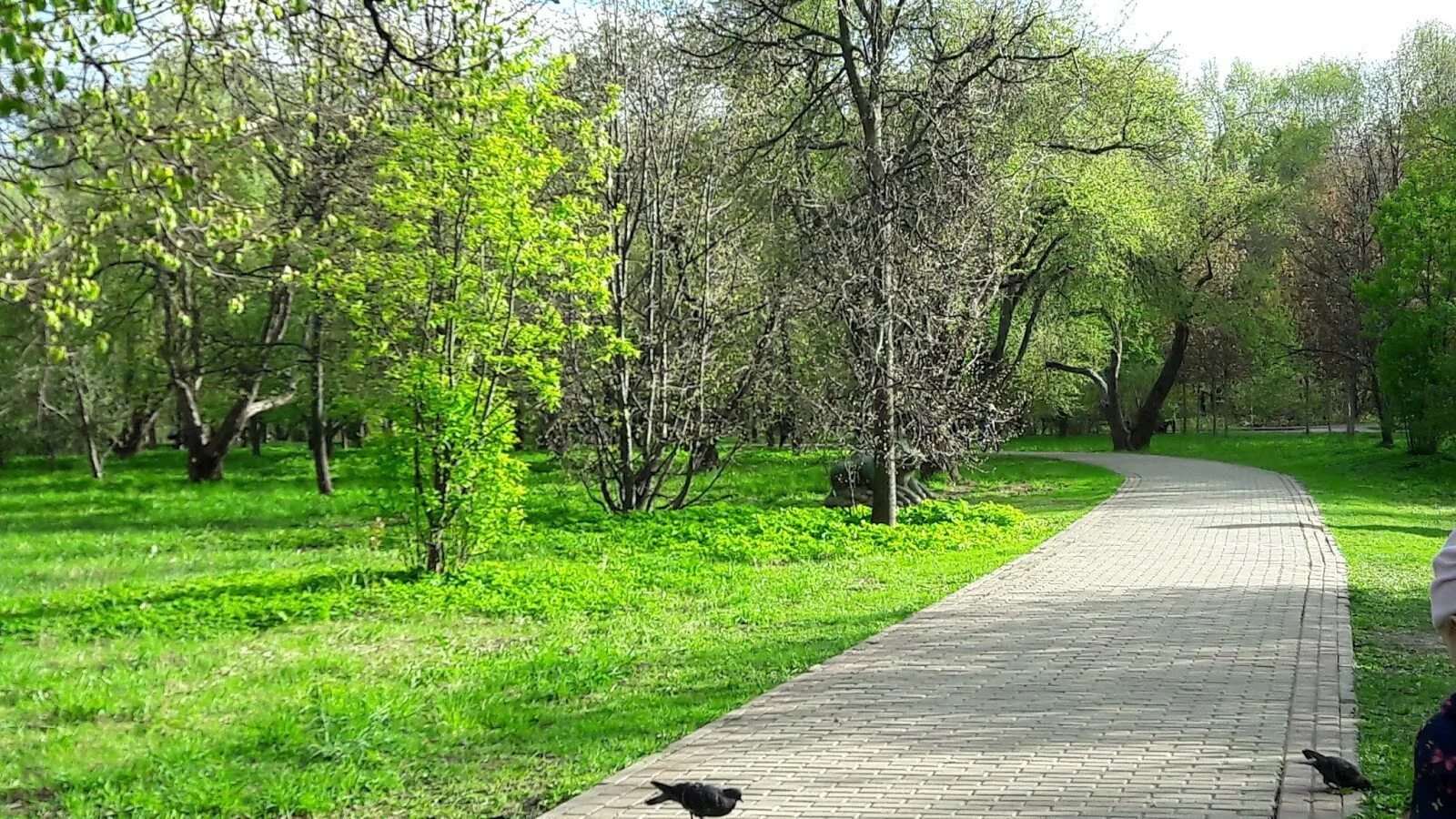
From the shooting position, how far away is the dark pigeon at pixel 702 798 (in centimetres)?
511

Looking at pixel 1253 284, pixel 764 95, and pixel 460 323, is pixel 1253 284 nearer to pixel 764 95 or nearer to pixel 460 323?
pixel 764 95

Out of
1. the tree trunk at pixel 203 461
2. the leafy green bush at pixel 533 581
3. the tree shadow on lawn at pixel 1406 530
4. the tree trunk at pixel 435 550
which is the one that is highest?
the tree trunk at pixel 203 461

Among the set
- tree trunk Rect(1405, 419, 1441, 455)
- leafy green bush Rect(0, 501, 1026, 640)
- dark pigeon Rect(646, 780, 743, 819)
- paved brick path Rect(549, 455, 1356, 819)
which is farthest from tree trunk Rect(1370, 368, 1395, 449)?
dark pigeon Rect(646, 780, 743, 819)

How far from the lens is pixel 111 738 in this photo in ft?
24.3

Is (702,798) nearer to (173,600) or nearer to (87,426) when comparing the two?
(173,600)

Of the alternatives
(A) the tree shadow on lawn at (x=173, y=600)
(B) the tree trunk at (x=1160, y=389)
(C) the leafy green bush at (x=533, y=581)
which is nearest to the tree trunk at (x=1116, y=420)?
(B) the tree trunk at (x=1160, y=389)

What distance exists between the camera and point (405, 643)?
33.9 feet

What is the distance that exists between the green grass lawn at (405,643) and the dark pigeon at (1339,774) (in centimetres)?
341

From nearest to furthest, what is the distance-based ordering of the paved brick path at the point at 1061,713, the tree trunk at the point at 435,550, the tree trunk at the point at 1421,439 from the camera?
the paved brick path at the point at 1061,713
the tree trunk at the point at 435,550
the tree trunk at the point at 1421,439

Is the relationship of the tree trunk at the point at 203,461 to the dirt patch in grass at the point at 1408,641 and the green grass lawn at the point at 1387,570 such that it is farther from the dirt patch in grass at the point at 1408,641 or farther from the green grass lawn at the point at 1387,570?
the dirt patch in grass at the point at 1408,641

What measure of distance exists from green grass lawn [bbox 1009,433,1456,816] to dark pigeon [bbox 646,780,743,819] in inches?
112

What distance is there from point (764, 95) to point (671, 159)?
2.36 meters

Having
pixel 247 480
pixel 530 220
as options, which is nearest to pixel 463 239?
pixel 530 220

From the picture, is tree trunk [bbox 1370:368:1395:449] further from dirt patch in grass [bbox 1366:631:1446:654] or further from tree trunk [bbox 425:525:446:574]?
tree trunk [bbox 425:525:446:574]
